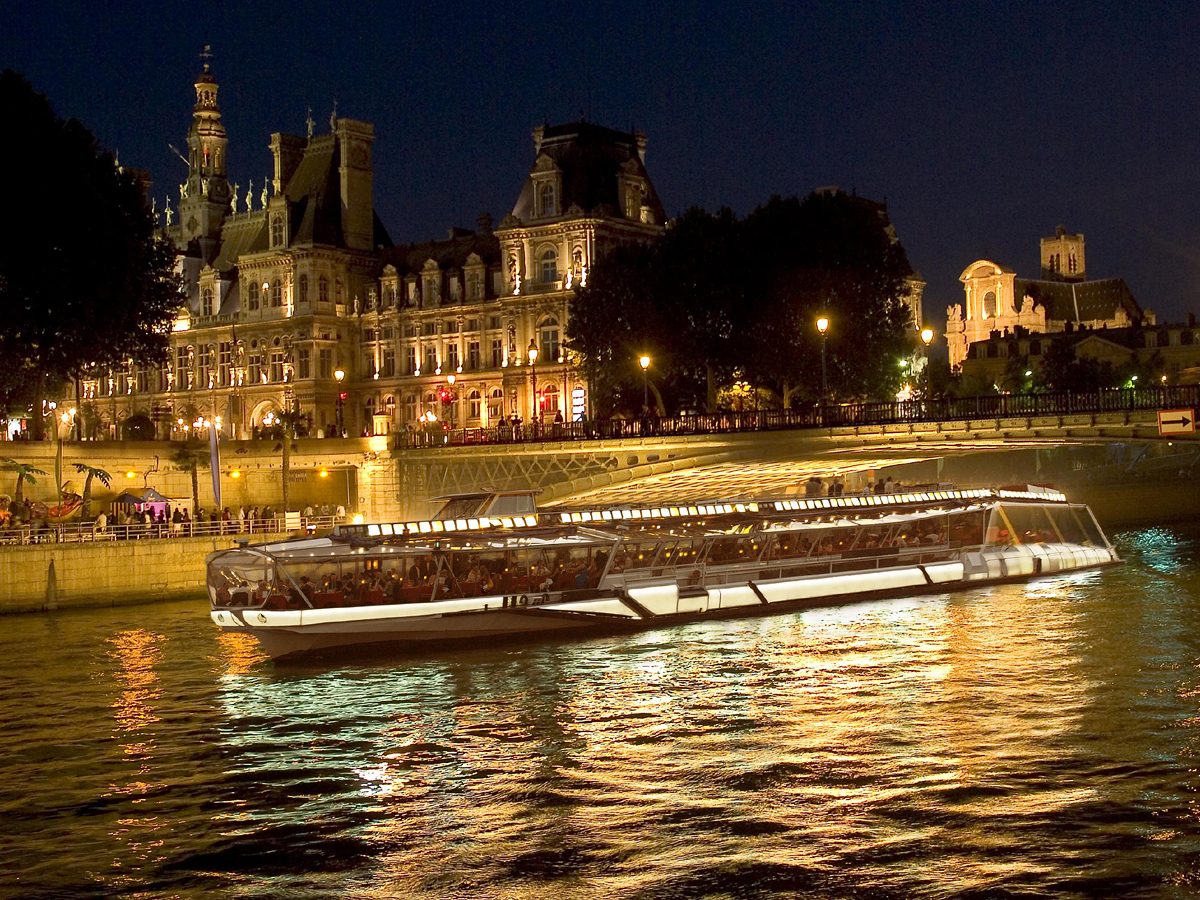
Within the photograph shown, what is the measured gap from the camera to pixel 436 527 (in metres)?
42.2

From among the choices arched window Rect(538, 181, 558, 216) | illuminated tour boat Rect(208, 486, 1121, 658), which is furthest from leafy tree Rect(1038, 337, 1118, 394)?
illuminated tour boat Rect(208, 486, 1121, 658)

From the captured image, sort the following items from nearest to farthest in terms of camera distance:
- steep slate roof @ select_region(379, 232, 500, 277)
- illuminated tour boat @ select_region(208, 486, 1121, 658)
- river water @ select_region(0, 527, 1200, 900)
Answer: river water @ select_region(0, 527, 1200, 900) → illuminated tour boat @ select_region(208, 486, 1121, 658) → steep slate roof @ select_region(379, 232, 500, 277)

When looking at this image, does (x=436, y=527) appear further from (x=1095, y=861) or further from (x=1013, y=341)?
(x=1013, y=341)

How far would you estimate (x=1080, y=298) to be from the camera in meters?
188

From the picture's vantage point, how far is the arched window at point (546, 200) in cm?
9750

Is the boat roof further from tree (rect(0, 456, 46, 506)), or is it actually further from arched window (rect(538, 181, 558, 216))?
arched window (rect(538, 181, 558, 216))

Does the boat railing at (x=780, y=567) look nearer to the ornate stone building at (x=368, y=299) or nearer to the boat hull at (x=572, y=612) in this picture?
the boat hull at (x=572, y=612)

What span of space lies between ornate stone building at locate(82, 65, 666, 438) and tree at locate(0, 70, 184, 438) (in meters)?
28.9

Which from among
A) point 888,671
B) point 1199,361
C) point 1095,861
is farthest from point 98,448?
point 1199,361

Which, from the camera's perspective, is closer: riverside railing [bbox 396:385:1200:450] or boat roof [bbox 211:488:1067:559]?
boat roof [bbox 211:488:1067:559]

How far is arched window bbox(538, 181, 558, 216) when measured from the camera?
320 feet

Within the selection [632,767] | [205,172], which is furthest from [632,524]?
[205,172]

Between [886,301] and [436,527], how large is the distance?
155 feet

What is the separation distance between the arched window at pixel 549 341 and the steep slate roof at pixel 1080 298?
101161mm
